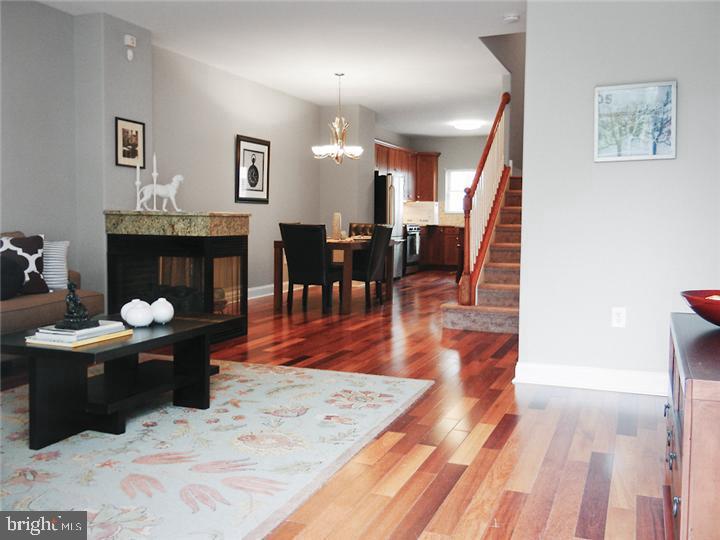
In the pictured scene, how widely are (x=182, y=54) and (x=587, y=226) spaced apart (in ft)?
14.7

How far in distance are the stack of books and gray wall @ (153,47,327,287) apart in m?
3.68

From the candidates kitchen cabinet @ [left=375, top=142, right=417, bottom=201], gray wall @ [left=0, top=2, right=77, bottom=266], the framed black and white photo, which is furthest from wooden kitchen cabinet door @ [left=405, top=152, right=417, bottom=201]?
gray wall @ [left=0, top=2, right=77, bottom=266]

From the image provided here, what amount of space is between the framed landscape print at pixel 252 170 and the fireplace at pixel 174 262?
2394 millimetres

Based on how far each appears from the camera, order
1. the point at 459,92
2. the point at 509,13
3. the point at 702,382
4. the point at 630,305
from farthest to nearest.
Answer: the point at 459,92, the point at 509,13, the point at 630,305, the point at 702,382

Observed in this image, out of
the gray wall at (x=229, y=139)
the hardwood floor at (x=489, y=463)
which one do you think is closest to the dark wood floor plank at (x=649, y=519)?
the hardwood floor at (x=489, y=463)

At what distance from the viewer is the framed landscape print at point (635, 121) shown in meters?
3.64

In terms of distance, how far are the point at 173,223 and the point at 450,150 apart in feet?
29.2

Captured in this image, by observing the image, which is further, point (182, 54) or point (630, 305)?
point (182, 54)

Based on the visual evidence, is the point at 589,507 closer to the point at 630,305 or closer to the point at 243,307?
the point at 630,305

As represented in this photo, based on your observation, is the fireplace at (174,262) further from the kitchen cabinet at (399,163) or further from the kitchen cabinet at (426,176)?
the kitchen cabinet at (426,176)

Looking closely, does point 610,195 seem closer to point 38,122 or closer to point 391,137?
point 38,122

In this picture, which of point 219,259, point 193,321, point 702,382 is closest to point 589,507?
point 702,382

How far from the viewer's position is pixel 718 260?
Result: 3.62 meters

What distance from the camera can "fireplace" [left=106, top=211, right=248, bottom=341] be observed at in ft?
16.4
